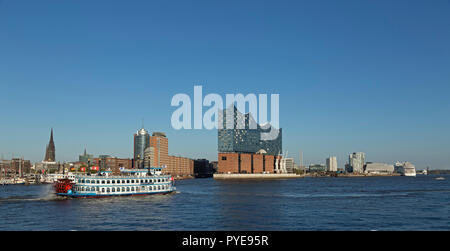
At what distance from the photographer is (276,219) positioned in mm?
48438

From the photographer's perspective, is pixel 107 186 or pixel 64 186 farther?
pixel 107 186

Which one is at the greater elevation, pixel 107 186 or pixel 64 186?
pixel 64 186

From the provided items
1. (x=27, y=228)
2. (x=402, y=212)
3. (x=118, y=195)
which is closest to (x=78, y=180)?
(x=118, y=195)

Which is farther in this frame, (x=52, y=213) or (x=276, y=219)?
(x=52, y=213)
